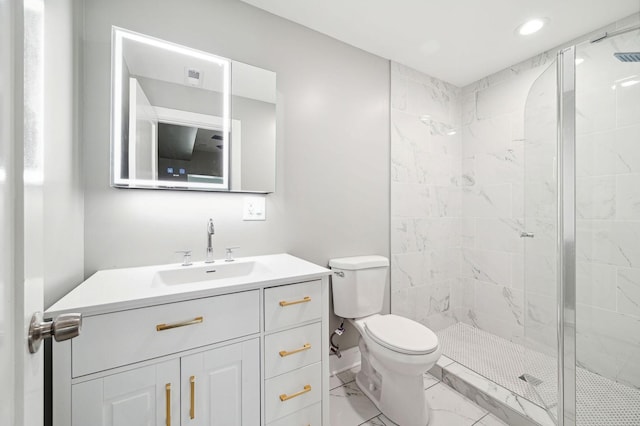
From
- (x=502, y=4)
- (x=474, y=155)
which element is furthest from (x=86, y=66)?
(x=474, y=155)

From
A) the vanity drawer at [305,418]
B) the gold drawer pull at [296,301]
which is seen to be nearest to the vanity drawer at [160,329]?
the gold drawer pull at [296,301]

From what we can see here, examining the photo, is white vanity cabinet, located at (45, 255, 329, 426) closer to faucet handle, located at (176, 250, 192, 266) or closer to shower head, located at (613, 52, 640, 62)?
faucet handle, located at (176, 250, 192, 266)

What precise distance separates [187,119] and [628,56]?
7.55ft

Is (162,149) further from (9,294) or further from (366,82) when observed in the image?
(366,82)

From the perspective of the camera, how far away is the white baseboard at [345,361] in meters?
1.84

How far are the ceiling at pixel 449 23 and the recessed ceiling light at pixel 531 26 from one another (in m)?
0.03

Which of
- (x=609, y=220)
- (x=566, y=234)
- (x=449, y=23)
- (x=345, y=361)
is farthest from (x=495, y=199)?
(x=345, y=361)

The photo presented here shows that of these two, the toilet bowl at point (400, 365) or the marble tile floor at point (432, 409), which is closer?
the toilet bowl at point (400, 365)

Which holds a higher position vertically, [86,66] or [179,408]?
[86,66]

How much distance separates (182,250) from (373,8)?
5.90 ft

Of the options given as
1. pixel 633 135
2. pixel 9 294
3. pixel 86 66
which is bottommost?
pixel 9 294

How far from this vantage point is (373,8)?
5.27 ft

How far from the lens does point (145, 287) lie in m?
1.01

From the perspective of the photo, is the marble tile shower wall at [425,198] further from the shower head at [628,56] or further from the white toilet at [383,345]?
the shower head at [628,56]
